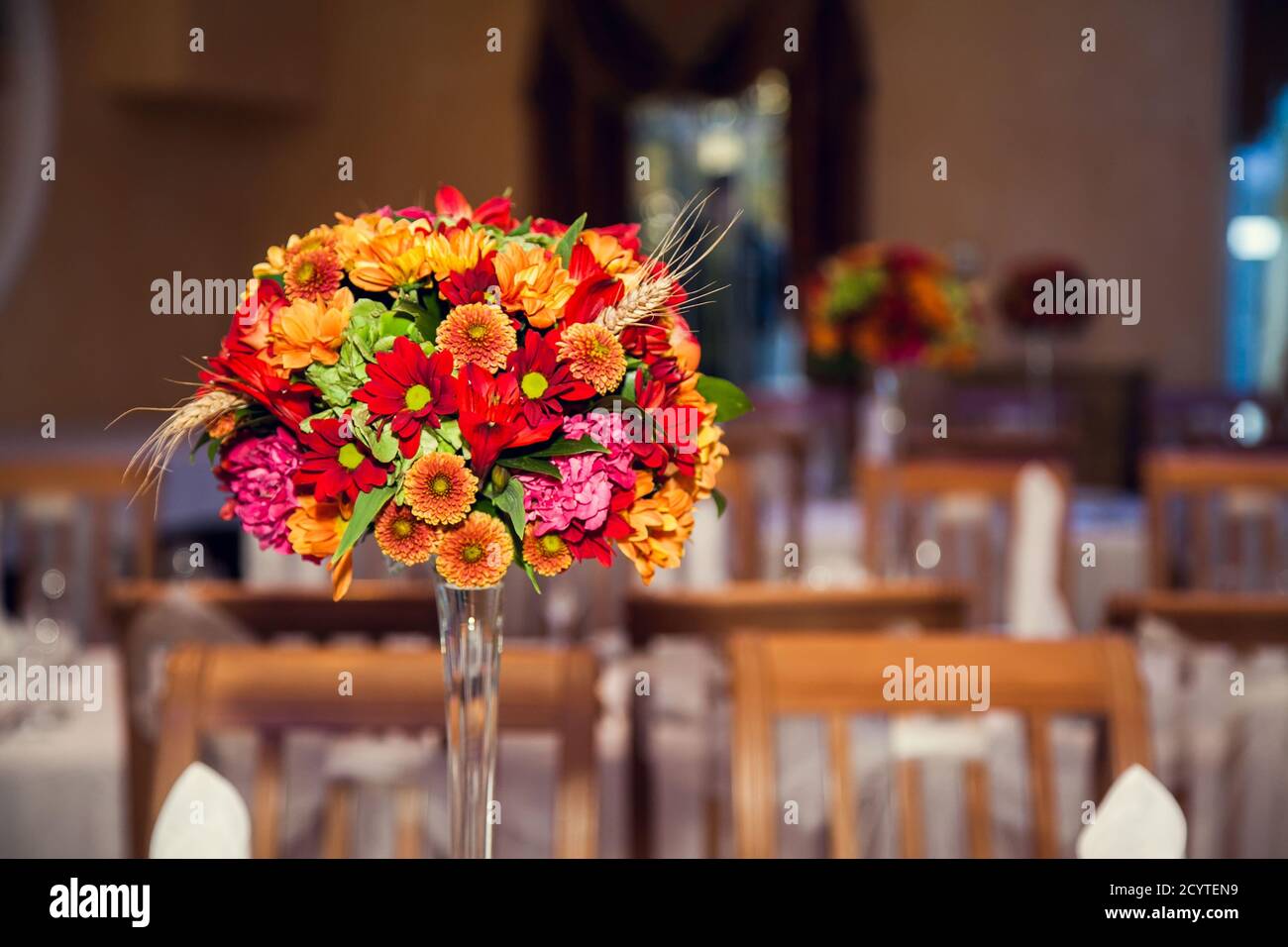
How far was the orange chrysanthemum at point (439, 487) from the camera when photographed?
2.72 ft

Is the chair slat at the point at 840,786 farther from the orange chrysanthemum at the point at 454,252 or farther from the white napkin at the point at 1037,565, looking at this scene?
the white napkin at the point at 1037,565

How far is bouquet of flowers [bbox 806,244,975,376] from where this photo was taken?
328 cm

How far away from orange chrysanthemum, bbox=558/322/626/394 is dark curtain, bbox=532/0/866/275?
6.95 meters

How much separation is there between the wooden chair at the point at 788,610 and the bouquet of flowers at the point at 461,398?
69cm

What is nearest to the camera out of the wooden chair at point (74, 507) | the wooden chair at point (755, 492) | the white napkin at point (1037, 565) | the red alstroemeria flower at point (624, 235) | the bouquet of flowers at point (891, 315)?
the red alstroemeria flower at point (624, 235)

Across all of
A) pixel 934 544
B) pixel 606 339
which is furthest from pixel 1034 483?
pixel 606 339

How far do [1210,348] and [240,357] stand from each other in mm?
7592

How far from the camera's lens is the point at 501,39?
27.1 ft

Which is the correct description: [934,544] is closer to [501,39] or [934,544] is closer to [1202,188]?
[1202,188]

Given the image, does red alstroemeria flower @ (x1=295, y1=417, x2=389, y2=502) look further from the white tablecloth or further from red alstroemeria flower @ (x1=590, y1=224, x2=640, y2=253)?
the white tablecloth

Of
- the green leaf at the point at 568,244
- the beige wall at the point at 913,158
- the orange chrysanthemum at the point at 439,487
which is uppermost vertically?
the beige wall at the point at 913,158

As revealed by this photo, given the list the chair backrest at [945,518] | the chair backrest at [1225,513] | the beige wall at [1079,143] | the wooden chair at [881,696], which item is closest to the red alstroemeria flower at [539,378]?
the wooden chair at [881,696]
